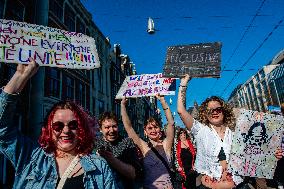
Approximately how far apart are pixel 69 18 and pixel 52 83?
234 inches

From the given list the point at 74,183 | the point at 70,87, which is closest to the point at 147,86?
the point at 74,183

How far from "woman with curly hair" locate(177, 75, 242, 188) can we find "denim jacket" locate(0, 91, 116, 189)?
1.50 meters

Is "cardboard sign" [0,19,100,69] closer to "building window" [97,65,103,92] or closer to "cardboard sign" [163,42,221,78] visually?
"cardboard sign" [163,42,221,78]

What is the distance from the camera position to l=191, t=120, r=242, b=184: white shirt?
124 inches

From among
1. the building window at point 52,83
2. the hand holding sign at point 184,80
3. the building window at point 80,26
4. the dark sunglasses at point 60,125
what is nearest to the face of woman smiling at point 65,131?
the dark sunglasses at point 60,125

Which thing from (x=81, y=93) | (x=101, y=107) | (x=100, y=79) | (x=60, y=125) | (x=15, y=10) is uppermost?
(x=15, y=10)

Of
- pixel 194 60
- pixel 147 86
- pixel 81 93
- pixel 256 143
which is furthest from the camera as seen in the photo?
pixel 81 93

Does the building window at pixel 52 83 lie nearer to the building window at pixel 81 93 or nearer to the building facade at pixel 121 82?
the building window at pixel 81 93

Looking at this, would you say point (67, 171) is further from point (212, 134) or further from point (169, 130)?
point (169, 130)

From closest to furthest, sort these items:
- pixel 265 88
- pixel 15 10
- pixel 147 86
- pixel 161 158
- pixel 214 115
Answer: pixel 214 115, pixel 161 158, pixel 147 86, pixel 15 10, pixel 265 88

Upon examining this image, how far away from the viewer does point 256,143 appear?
339 centimetres

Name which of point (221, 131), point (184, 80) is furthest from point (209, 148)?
point (184, 80)

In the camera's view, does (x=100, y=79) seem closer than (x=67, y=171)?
No

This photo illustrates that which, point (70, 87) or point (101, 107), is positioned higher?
point (70, 87)
